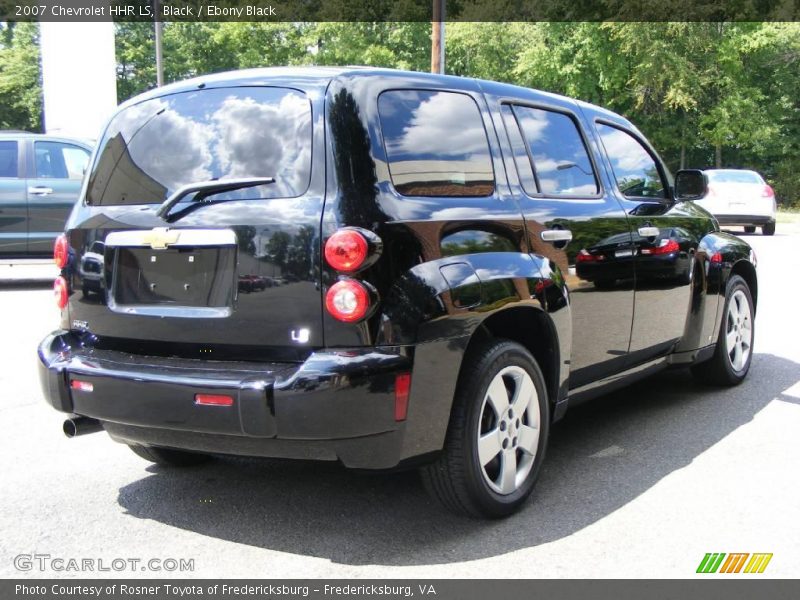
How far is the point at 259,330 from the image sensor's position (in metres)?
3.07

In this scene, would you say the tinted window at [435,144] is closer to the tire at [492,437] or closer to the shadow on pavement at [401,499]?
the tire at [492,437]

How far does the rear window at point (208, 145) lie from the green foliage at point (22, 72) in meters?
45.0

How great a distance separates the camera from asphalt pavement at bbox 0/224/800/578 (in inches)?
124

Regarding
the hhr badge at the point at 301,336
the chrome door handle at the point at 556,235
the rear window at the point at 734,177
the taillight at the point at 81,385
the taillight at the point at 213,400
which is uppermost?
the chrome door handle at the point at 556,235

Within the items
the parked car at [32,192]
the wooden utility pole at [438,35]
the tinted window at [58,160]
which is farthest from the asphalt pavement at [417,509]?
the wooden utility pole at [438,35]

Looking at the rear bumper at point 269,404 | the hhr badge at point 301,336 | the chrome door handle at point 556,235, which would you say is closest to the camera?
the rear bumper at point 269,404

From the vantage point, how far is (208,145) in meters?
3.33

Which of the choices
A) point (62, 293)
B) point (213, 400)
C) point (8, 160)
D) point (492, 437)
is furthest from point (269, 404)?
point (8, 160)

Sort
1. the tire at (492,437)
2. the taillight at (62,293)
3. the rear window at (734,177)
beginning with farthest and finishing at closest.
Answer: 1. the rear window at (734,177)
2. the taillight at (62,293)
3. the tire at (492,437)

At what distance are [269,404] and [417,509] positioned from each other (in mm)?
1082

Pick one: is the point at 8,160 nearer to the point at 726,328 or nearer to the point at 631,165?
the point at 631,165

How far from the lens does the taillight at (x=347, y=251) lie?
2.95 meters

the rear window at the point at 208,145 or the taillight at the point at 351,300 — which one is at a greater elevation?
the rear window at the point at 208,145

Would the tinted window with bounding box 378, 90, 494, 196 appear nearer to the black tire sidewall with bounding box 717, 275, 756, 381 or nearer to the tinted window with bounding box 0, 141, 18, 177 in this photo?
the black tire sidewall with bounding box 717, 275, 756, 381
